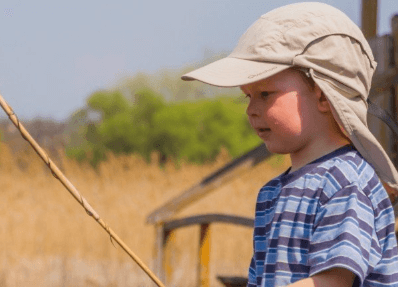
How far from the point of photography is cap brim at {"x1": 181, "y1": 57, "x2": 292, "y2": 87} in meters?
1.81

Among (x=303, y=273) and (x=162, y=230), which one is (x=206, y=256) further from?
(x=303, y=273)

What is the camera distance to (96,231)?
351 inches

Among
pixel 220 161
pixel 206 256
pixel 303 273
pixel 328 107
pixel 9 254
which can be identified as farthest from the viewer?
pixel 220 161

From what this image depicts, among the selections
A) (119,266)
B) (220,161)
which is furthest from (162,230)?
(220,161)

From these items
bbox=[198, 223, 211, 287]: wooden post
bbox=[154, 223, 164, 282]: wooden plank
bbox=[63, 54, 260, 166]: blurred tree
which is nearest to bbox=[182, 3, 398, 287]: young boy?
bbox=[198, 223, 211, 287]: wooden post

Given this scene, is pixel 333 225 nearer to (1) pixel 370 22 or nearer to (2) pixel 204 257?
(1) pixel 370 22

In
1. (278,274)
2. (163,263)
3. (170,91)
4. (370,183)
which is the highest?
(370,183)

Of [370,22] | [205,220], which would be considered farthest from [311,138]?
[205,220]

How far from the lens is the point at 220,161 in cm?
1298

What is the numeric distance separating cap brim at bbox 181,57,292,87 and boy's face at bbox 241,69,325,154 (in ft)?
0.12

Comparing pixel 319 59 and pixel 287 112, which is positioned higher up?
pixel 319 59

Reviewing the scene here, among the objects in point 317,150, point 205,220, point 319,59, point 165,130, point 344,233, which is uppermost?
point 319,59

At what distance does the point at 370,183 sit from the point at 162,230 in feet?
12.8

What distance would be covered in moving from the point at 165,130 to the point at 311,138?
16835mm
